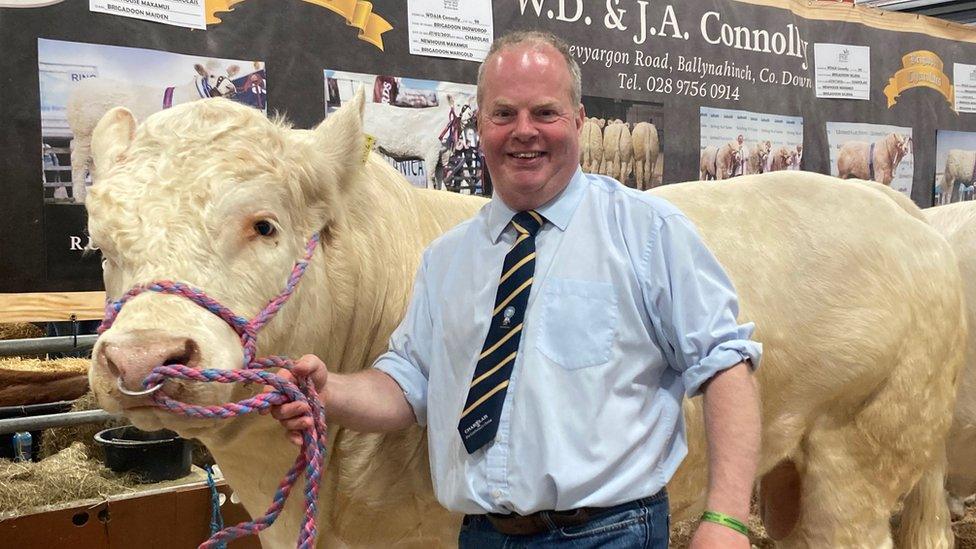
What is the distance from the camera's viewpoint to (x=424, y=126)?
3848mm

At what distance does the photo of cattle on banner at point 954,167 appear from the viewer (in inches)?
227

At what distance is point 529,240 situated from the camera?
1.77 meters

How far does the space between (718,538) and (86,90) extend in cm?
269

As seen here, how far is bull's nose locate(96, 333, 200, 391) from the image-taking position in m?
1.40

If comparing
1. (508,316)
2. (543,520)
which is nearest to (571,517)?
(543,520)

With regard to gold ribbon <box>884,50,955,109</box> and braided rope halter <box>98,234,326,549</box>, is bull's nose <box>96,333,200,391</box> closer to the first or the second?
braided rope halter <box>98,234,326,549</box>

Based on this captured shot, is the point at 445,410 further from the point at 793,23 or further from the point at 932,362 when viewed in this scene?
the point at 793,23

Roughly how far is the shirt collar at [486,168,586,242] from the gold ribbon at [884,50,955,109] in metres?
4.51

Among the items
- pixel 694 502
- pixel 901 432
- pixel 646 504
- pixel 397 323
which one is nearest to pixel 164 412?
pixel 397 323

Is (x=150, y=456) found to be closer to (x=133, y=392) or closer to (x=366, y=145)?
(x=366, y=145)

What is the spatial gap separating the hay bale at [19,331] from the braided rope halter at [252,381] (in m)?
2.43

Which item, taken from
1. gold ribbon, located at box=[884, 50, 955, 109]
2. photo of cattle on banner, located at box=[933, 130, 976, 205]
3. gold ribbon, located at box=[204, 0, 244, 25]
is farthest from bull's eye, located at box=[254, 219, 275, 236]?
photo of cattle on banner, located at box=[933, 130, 976, 205]

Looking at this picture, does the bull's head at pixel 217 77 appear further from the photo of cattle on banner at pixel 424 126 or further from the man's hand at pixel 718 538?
the man's hand at pixel 718 538

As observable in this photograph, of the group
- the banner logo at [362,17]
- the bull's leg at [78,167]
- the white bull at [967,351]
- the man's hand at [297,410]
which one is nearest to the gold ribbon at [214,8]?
the banner logo at [362,17]
